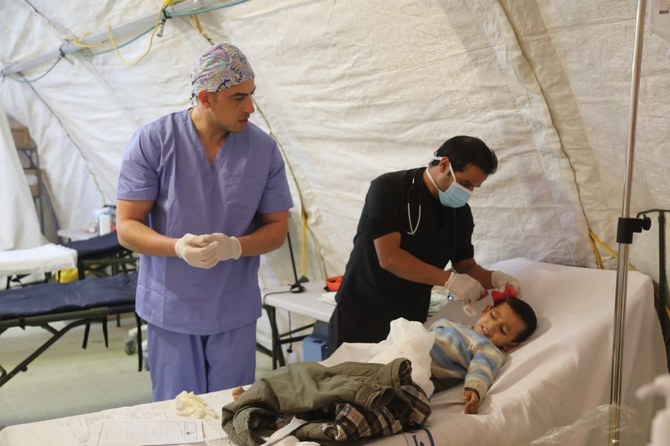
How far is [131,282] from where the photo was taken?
149 inches

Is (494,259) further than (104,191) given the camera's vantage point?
No

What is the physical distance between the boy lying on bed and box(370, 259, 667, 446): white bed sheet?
32 millimetres

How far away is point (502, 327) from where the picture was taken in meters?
2.19

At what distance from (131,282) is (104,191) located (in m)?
2.41

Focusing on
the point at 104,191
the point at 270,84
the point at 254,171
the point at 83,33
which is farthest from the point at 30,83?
the point at 254,171

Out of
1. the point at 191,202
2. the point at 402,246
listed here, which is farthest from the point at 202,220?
the point at 402,246

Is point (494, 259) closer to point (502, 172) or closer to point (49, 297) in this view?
point (502, 172)

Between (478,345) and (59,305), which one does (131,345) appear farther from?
(478,345)

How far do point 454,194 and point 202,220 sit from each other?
29.8 inches

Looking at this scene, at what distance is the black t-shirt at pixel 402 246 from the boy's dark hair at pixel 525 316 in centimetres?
27

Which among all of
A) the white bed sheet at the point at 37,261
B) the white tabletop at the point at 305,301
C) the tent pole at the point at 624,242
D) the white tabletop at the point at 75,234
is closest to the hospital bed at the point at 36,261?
the white bed sheet at the point at 37,261

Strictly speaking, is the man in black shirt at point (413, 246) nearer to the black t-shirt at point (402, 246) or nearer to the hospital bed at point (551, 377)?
the black t-shirt at point (402, 246)

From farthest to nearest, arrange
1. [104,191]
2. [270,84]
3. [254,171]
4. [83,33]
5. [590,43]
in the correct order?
[104,191], [83,33], [270,84], [254,171], [590,43]

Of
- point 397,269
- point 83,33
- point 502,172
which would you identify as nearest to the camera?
point 397,269
